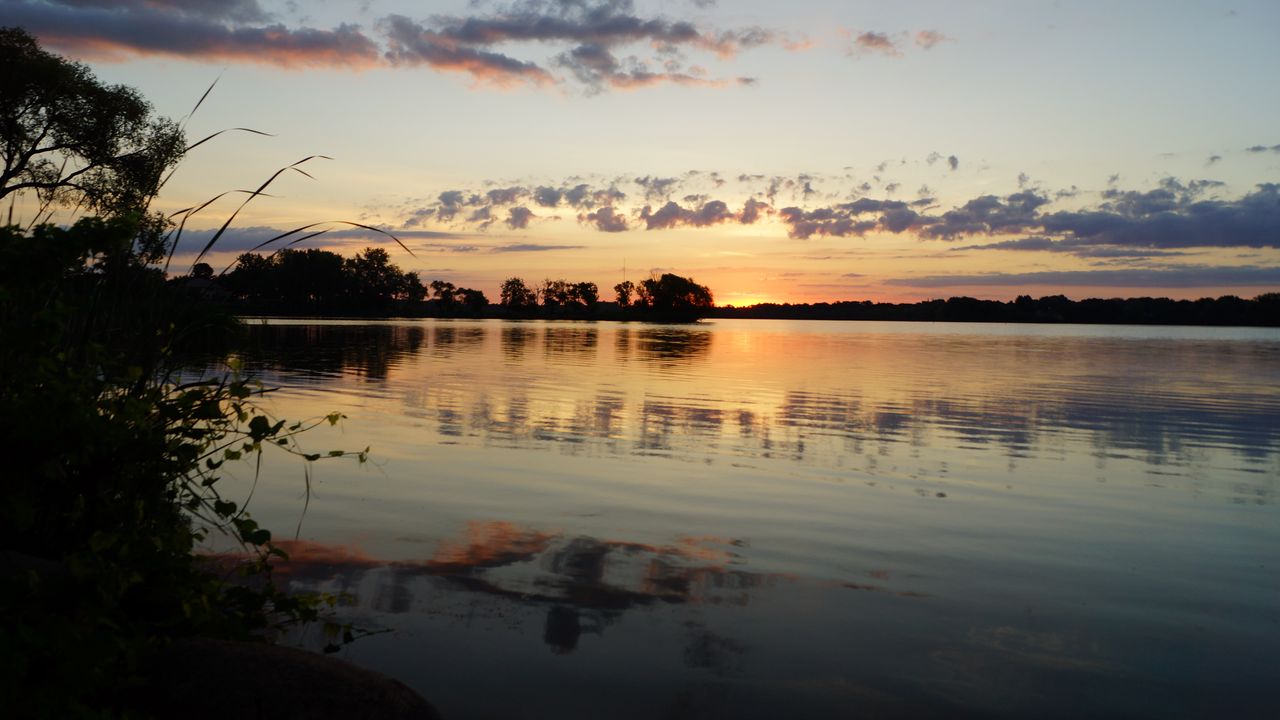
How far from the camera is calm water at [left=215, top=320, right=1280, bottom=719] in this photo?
5934 millimetres

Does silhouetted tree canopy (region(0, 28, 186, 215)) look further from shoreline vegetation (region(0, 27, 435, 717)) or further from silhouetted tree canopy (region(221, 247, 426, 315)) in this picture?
silhouetted tree canopy (region(221, 247, 426, 315))

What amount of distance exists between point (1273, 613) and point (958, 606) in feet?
9.06

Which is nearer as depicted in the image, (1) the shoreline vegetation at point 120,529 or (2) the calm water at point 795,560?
(1) the shoreline vegetation at point 120,529

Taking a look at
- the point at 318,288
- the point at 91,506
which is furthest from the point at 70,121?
the point at 318,288

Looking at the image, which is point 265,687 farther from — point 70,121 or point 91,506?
point 70,121

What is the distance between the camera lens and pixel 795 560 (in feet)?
29.0

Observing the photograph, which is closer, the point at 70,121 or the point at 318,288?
the point at 70,121

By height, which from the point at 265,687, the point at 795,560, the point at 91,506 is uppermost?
the point at 91,506

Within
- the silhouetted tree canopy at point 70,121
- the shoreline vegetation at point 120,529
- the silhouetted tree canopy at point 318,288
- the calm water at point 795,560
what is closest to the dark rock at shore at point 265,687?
the shoreline vegetation at point 120,529

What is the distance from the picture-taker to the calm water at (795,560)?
5.93 metres

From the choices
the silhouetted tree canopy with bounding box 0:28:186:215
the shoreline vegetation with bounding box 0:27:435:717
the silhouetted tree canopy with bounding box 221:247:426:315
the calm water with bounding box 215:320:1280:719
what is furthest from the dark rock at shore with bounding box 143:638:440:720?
the silhouetted tree canopy with bounding box 221:247:426:315

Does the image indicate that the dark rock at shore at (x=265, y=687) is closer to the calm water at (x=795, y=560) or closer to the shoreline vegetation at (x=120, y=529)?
the shoreline vegetation at (x=120, y=529)

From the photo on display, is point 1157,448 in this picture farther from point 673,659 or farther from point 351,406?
point 351,406

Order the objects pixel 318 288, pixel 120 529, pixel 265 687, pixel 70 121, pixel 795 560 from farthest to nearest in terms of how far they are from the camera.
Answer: pixel 318 288, pixel 70 121, pixel 795 560, pixel 120 529, pixel 265 687
